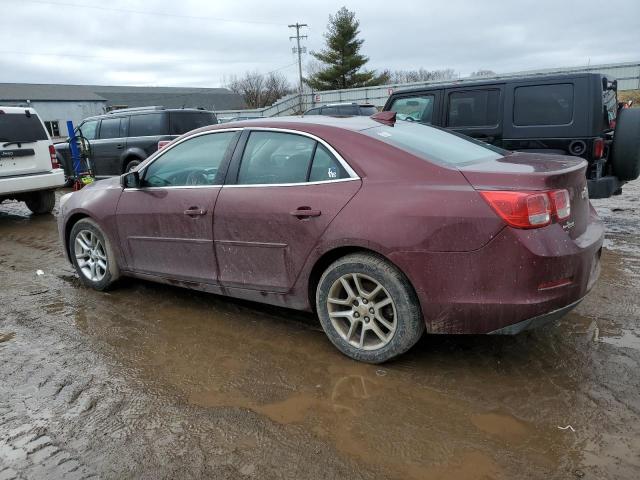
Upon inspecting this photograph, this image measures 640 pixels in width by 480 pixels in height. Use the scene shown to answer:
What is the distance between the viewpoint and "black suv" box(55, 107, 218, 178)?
1148 cm

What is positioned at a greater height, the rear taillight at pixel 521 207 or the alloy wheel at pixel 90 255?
the rear taillight at pixel 521 207

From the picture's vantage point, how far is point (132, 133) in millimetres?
11828

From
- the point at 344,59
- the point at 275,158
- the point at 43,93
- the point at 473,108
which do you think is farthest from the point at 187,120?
the point at 43,93

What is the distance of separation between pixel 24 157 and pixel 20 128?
48 centimetres

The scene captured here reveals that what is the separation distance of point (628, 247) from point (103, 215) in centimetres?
562

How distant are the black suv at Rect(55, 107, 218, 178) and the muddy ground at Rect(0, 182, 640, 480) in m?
7.73

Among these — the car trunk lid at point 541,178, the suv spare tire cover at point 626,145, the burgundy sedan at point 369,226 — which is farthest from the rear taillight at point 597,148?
the car trunk lid at point 541,178

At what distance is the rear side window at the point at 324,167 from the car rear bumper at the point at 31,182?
23.2 ft

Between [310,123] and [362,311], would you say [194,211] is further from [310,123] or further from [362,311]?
[362,311]

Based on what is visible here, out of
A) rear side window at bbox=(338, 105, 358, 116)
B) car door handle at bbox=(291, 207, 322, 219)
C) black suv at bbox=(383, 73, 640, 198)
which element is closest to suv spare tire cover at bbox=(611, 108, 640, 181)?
black suv at bbox=(383, 73, 640, 198)

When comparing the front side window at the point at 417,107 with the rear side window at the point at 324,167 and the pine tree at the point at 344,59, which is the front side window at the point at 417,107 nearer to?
the rear side window at the point at 324,167

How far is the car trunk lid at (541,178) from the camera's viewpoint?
2861 mm

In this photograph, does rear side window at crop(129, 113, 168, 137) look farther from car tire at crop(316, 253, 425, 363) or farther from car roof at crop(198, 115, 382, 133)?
car tire at crop(316, 253, 425, 363)

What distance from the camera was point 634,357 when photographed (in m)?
3.29
